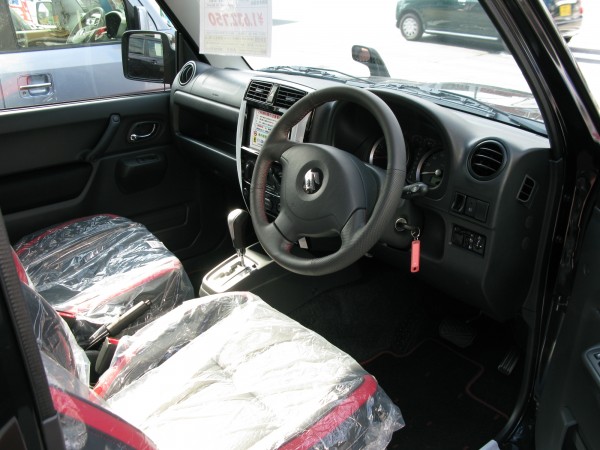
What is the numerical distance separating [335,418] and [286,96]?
1.17 metres

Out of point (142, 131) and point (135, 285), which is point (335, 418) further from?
point (142, 131)

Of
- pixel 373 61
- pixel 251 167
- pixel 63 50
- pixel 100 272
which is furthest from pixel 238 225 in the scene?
pixel 63 50

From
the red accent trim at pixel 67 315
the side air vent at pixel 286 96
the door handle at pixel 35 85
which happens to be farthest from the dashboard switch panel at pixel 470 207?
the door handle at pixel 35 85

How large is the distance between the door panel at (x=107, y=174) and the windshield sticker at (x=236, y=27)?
1.76 ft

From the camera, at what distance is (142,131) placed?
259 centimetres

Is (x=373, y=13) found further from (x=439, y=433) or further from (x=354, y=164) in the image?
(x=439, y=433)

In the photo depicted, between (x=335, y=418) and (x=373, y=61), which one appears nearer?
(x=335, y=418)

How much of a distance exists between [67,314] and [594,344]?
1.36 meters

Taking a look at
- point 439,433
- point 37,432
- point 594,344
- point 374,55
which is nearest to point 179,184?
point 374,55

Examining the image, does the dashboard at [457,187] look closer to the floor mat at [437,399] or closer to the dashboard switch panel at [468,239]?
the dashboard switch panel at [468,239]

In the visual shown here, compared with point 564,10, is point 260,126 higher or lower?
lower

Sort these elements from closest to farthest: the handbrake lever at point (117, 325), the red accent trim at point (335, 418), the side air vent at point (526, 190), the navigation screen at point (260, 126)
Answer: the red accent trim at point (335, 418) → the side air vent at point (526, 190) → the handbrake lever at point (117, 325) → the navigation screen at point (260, 126)

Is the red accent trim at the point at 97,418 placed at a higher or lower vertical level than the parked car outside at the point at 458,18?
lower

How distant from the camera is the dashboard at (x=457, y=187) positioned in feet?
4.84
